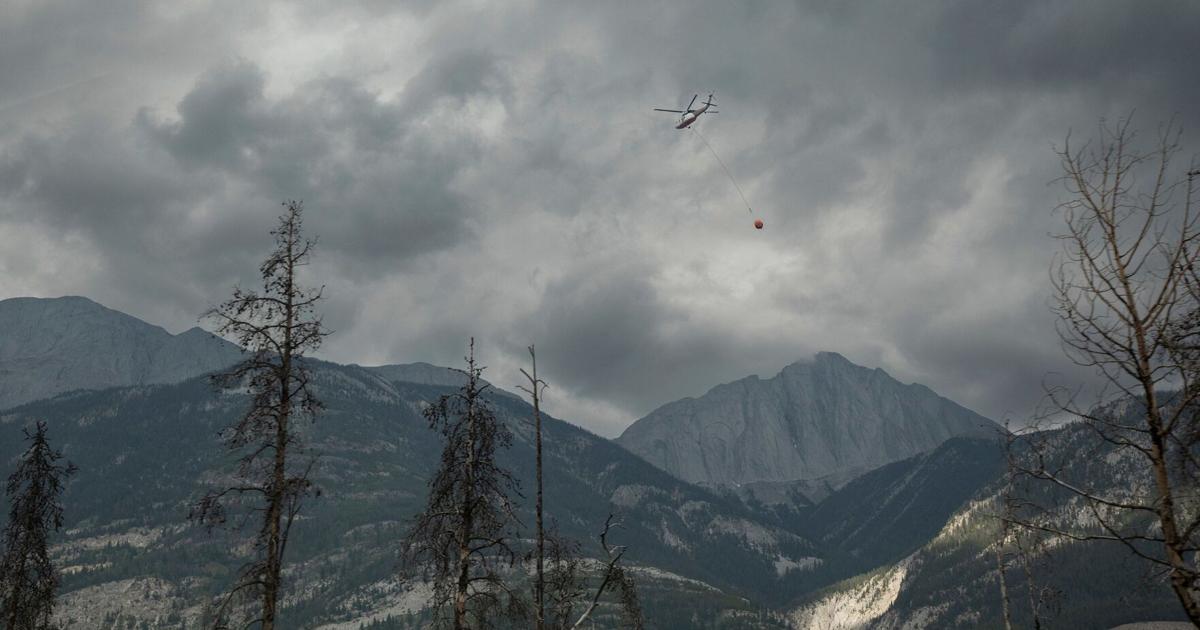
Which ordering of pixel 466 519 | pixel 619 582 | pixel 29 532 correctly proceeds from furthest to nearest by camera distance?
pixel 29 532 → pixel 619 582 → pixel 466 519

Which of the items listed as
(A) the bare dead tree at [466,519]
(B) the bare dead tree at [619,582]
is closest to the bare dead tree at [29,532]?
(A) the bare dead tree at [466,519]

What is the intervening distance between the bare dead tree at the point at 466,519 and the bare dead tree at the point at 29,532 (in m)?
20.7

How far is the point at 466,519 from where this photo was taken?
2333 cm

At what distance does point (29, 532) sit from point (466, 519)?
23570mm

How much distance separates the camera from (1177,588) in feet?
33.5

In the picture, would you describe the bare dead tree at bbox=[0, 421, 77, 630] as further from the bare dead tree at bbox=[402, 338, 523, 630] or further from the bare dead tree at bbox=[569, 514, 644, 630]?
the bare dead tree at bbox=[569, 514, 644, 630]

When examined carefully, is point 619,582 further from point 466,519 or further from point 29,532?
point 29,532

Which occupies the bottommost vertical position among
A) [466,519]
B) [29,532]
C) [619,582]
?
[619,582]

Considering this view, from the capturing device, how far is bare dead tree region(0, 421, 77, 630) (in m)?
34.2

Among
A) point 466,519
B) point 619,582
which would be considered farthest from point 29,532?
point 619,582

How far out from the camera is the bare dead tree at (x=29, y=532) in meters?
34.2

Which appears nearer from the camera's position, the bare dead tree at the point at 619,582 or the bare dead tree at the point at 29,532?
the bare dead tree at the point at 619,582

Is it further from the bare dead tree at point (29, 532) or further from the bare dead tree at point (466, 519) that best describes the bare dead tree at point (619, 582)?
the bare dead tree at point (29, 532)

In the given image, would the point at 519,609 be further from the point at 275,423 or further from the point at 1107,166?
the point at 1107,166
